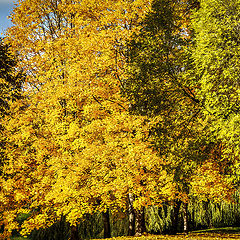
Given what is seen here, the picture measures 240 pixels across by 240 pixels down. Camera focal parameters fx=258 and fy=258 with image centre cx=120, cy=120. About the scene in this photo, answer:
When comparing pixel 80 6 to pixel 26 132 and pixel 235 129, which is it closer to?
pixel 26 132

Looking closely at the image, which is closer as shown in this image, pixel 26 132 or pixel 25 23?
pixel 26 132

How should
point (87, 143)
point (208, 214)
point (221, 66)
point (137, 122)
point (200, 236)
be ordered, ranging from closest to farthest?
point (221, 66), point (137, 122), point (87, 143), point (200, 236), point (208, 214)

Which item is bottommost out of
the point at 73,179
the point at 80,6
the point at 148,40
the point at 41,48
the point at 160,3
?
the point at 73,179

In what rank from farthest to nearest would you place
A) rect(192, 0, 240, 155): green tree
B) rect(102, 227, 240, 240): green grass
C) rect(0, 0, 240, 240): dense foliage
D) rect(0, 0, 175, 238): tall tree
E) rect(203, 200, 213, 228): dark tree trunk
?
rect(203, 200, 213, 228): dark tree trunk, rect(0, 0, 175, 238): tall tree, rect(102, 227, 240, 240): green grass, rect(0, 0, 240, 240): dense foliage, rect(192, 0, 240, 155): green tree

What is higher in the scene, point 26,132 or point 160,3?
point 160,3

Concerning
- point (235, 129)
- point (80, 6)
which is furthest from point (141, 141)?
point (80, 6)

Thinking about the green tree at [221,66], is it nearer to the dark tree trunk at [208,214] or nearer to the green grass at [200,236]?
the green grass at [200,236]

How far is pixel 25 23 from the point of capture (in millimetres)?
21531

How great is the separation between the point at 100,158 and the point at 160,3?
8.95 metres

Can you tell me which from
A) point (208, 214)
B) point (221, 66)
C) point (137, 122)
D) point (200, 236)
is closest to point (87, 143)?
point (137, 122)

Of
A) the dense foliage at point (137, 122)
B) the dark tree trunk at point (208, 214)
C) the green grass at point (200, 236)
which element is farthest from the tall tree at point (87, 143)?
the dark tree trunk at point (208, 214)

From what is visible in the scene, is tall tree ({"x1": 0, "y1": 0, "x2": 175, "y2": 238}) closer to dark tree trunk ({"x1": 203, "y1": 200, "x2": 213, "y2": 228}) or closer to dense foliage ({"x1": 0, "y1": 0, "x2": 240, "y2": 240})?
dense foliage ({"x1": 0, "y1": 0, "x2": 240, "y2": 240})

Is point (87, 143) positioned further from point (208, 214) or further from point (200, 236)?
point (208, 214)

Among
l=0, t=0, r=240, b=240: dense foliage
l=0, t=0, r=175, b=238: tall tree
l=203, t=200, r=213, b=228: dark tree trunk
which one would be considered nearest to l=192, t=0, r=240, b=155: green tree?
l=0, t=0, r=240, b=240: dense foliage
